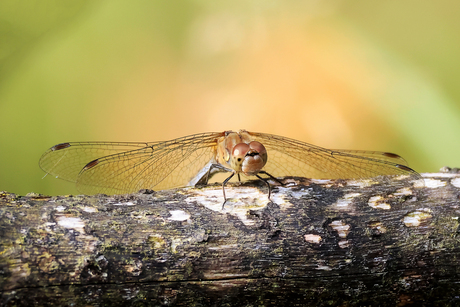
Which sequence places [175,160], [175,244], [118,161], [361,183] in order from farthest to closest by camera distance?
[175,160] → [118,161] → [361,183] → [175,244]

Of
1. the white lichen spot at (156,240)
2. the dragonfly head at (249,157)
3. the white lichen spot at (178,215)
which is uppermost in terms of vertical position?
the dragonfly head at (249,157)

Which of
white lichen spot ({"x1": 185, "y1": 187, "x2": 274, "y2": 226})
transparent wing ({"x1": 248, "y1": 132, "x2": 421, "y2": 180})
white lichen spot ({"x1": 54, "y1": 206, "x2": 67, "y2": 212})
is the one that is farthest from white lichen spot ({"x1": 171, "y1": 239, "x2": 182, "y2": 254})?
transparent wing ({"x1": 248, "y1": 132, "x2": 421, "y2": 180})

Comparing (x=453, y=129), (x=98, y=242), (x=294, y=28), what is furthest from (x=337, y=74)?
(x=98, y=242)

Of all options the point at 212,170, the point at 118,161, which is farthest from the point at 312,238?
the point at 118,161

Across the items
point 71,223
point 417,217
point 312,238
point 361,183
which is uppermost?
point 361,183

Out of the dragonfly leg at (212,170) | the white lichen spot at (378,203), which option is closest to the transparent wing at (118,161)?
the dragonfly leg at (212,170)

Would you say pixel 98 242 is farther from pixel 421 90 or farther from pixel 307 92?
pixel 421 90

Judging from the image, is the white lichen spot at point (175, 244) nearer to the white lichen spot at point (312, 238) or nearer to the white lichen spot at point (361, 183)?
the white lichen spot at point (312, 238)

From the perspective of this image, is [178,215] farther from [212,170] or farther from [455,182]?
[455,182]
